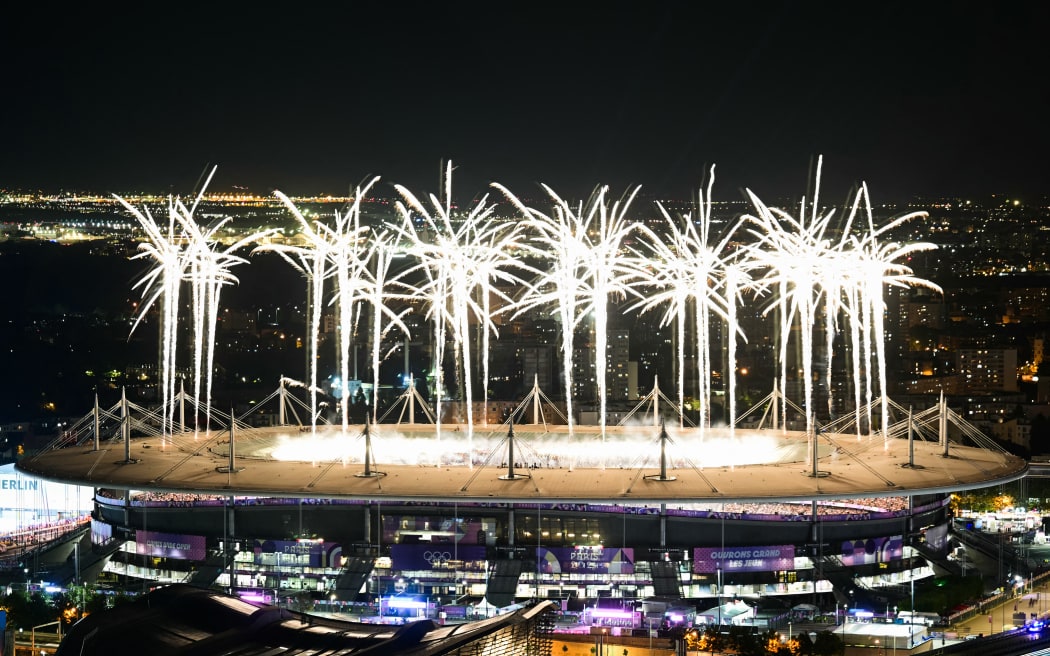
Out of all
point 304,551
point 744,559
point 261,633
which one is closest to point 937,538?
point 744,559

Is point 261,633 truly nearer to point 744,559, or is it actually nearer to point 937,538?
point 744,559

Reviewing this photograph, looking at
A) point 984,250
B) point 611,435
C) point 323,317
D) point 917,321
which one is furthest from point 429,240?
point 611,435

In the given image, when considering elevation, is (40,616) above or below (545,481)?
below

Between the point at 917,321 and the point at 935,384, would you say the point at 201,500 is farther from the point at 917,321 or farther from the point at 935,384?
the point at 917,321

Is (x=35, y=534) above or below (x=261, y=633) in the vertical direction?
below

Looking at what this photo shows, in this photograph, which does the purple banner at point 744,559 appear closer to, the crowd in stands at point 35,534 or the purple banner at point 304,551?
the purple banner at point 304,551

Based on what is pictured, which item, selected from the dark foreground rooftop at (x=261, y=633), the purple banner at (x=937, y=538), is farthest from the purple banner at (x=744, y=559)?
the dark foreground rooftop at (x=261, y=633)
